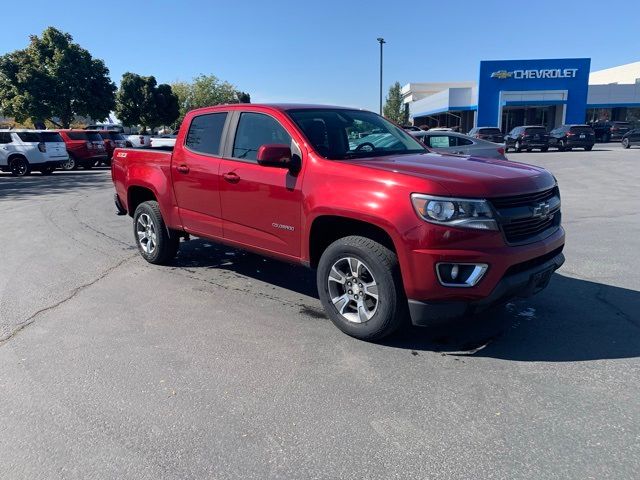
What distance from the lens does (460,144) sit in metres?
13.1

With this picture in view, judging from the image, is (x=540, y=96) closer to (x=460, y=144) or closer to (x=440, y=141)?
(x=460, y=144)

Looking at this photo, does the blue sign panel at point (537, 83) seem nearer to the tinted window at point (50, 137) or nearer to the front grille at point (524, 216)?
the tinted window at point (50, 137)

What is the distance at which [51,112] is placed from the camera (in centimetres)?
3478

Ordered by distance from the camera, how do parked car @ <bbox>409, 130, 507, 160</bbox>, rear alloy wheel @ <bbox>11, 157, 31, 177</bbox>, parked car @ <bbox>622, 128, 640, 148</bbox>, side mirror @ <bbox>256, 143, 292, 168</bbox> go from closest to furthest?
side mirror @ <bbox>256, 143, 292, 168</bbox> → parked car @ <bbox>409, 130, 507, 160</bbox> → rear alloy wheel @ <bbox>11, 157, 31, 177</bbox> → parked car @ <bbox>622, 128, 640, 148</bbox>

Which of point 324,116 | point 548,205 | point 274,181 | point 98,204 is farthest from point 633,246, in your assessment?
point 98,204

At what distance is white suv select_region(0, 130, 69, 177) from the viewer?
741 inches

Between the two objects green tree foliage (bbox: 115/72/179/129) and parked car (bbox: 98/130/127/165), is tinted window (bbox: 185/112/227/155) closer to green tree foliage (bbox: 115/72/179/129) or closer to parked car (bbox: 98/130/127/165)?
parked car (bbox: 98/130/127/165)

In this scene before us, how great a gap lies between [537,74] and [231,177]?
43596mm

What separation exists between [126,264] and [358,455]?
482 centimetres

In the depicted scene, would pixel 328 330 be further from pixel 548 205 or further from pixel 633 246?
pixel 633 246

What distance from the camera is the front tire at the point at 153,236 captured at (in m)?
6.22

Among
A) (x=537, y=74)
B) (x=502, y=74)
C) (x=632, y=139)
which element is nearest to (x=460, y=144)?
(x=632, y=139)

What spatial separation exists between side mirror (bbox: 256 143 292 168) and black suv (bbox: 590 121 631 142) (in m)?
39.8

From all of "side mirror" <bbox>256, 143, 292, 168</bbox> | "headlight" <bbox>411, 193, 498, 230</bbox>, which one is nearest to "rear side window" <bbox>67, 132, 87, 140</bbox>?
"side mirror" <bbox>256, 143, 292, 168</bbox>
